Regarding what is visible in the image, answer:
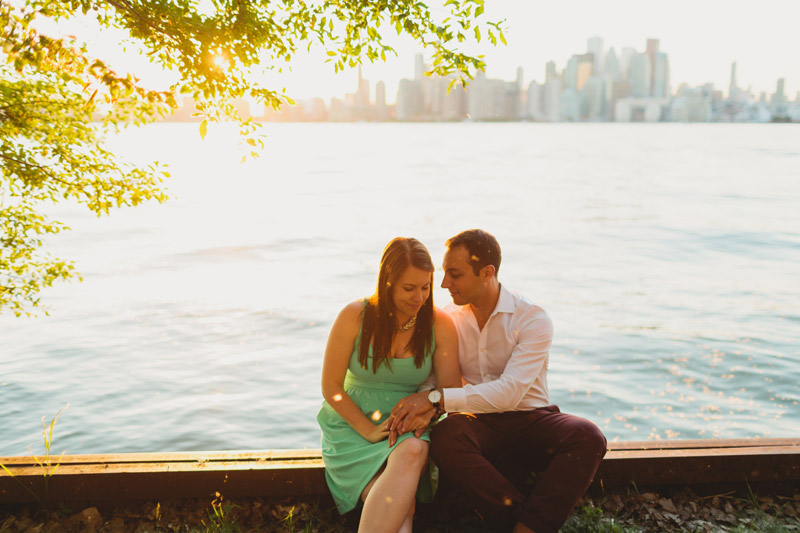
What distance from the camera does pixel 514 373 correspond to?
3.69 m

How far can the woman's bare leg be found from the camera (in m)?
3.14

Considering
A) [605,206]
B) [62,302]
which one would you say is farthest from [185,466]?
[605,206]

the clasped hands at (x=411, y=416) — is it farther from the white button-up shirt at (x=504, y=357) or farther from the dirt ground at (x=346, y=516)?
the dirt ground at (x=346, y=516)

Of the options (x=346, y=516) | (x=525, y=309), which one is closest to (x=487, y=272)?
(x=525, y=309)

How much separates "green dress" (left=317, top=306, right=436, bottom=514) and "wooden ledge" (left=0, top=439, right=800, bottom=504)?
0.20 meters

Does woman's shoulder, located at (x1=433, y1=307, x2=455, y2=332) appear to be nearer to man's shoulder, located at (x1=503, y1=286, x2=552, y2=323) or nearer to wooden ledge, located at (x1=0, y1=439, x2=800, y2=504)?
man's shoulder, located at (x1=503, y1=286, x2=552, y2=323)

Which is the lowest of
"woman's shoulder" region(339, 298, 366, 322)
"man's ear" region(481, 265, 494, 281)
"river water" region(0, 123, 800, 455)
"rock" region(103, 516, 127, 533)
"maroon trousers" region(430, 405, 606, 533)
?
"river water" region(0, 123, 800, 455)

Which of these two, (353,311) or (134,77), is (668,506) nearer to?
(353,311)

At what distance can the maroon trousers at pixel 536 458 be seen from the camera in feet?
10.8

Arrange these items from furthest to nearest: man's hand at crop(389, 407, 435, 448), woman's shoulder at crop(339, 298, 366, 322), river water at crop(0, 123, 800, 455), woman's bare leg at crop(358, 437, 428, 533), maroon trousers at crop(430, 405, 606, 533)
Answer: river water at crop(0, 123, 800, 455) → woman's shoulder at crop(339, 298, 366, 322) → man's hand at crop(389, 407, 435, 448) → maroon trousers at crop(430, 405, 606, 533) → woman's bare leg at crop(358, 437, 428, 533)

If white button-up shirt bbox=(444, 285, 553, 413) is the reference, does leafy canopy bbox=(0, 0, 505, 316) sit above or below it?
above

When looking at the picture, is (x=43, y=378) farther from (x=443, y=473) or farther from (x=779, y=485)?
(x=779, y=485)

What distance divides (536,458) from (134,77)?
3014 millimetres

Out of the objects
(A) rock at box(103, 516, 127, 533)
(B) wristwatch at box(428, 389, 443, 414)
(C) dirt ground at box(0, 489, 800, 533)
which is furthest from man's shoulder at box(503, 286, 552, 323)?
(A) rock at box(103, 516, 127, 533)
